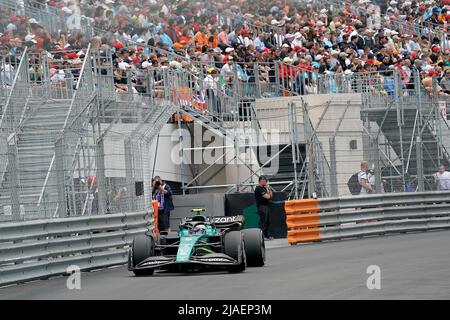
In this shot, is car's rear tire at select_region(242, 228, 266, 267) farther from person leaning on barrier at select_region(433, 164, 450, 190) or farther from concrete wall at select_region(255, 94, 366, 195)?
person leaning on barrier at select_region(433, 164, 450, 190)

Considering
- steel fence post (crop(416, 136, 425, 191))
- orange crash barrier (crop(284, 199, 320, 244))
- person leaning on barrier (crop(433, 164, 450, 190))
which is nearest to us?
orange crash barrier (crop(284, 199, 320, 244))

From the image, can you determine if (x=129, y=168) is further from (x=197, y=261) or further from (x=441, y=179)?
(x=441, y=179)

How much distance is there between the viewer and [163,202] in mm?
24734

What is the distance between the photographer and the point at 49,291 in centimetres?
1481

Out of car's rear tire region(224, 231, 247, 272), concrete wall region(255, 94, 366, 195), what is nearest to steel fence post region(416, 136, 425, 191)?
concrete wall region(255, 94, 366, 195)

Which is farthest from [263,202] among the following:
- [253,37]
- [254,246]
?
[253,37]

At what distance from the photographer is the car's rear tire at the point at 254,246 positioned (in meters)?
17.0

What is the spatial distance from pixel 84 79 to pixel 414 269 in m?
7.50

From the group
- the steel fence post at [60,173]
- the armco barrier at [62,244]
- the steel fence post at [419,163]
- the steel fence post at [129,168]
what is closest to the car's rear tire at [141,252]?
the armco barrier at [62,244]

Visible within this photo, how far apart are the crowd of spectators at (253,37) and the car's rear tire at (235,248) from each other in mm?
8493

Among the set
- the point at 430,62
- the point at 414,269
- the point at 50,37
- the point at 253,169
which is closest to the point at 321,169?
the point at 253,169

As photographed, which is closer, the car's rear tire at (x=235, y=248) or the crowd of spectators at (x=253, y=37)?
the car's rear tire at (x=235, y=248)

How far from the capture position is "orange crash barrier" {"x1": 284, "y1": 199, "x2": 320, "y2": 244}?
23234mm

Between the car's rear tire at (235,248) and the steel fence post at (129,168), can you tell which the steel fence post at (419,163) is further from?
the car's rear tire at (235,248)
